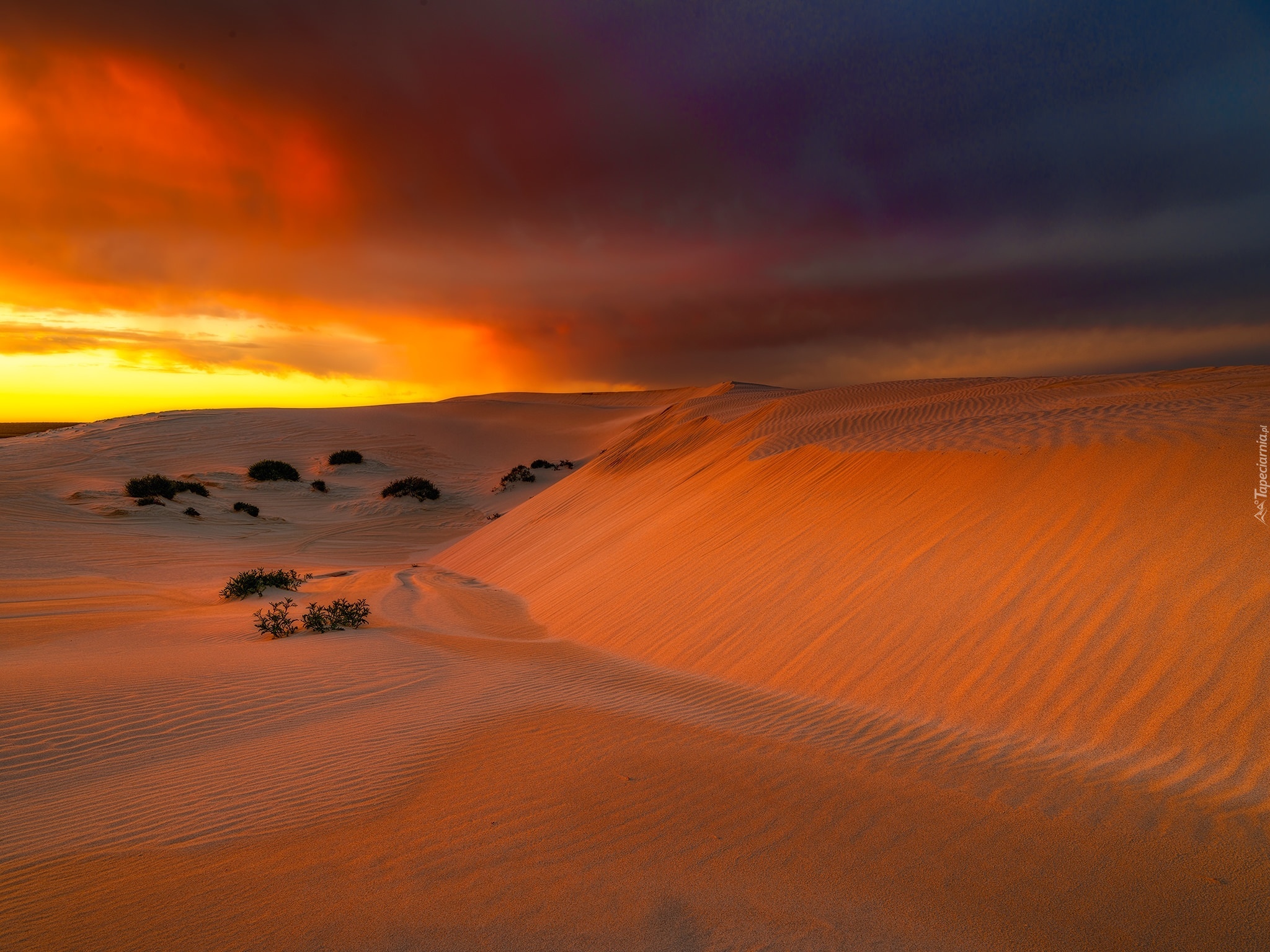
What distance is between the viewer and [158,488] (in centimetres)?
2238

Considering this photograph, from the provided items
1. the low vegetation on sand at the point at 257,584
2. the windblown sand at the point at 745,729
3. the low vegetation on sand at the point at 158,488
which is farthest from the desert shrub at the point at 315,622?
the low vegetation on sand at the point at 158,488

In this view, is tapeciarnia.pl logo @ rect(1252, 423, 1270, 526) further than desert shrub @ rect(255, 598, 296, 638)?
No

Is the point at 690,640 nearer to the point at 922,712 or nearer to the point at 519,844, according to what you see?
the point at 922,712

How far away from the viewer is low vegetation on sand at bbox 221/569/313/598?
12.1 m

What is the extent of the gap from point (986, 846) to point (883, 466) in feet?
23.3

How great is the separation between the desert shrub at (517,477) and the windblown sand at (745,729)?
17.4 metres

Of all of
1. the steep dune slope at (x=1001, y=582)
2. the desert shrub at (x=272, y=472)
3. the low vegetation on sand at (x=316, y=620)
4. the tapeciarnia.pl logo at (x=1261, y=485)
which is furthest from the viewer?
the desert shrub at (x=272, y=472)

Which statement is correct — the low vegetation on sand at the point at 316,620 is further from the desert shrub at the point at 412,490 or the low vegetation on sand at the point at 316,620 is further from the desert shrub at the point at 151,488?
the desert shrub at the point at 412,490

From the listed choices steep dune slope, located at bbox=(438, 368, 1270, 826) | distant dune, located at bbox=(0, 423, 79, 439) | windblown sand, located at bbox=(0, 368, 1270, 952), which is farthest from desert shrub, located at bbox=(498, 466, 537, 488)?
distant dune, located at bbox=(0, 423, 79, 439)

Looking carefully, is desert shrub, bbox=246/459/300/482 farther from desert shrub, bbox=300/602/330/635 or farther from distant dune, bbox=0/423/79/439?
desert shrub, bbox=300/602/330/635

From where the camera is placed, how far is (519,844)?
3336 mm

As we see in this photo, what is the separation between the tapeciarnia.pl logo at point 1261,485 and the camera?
601 cm

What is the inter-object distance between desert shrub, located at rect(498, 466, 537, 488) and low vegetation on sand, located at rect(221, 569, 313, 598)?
54.0 feet

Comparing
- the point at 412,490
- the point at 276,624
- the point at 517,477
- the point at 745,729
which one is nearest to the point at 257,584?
the point at 276,624
